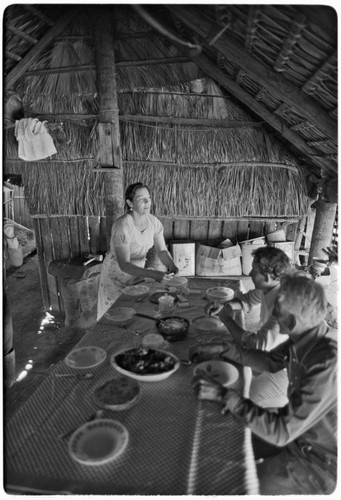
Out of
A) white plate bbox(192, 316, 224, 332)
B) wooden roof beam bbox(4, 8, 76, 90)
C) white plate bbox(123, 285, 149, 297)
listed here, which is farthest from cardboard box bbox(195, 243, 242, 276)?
wooden roof beam bbox(4, 8, 76, 90)

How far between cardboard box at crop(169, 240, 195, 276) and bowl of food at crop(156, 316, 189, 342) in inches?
113

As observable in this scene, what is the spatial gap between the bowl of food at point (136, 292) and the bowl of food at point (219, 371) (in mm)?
1251

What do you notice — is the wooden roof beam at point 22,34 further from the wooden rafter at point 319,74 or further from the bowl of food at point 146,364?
the bowl of food at point 146,364

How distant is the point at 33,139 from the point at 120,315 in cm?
298

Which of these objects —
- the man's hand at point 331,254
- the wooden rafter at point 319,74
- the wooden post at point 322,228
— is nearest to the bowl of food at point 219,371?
the wooden rafter at point 319,74

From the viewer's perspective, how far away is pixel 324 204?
468 cm

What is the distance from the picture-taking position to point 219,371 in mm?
2072

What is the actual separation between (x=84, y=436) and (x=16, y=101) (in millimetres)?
4440

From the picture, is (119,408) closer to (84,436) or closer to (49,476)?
(84,436)

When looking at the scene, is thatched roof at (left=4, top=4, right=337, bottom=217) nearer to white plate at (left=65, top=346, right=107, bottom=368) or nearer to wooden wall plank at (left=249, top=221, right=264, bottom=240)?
wooden wall plank at (left=249, top=221, right=264, bottom=240)

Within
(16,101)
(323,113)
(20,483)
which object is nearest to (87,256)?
(16,101)

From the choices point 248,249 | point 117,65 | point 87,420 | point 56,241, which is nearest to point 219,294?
point 87,420

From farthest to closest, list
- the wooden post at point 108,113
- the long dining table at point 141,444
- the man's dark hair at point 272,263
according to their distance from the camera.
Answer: the wooden post at point 108,113 < the man's dark hair at point 272,263 < the long dining table at point 141,444

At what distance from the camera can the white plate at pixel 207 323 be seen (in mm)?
2646
